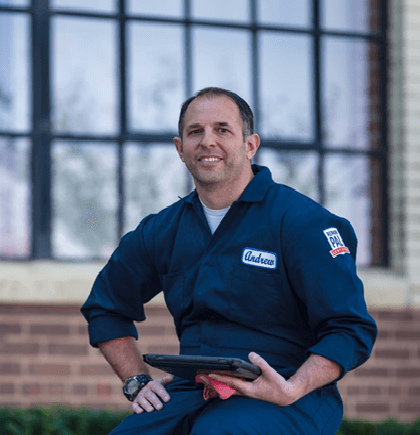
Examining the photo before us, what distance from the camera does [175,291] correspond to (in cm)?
266

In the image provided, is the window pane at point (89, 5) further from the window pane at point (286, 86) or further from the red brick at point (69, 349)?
the red brick at point (69, 349)

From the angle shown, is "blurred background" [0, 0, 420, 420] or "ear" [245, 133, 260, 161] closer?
"ear" [245, 133, 260, 161]

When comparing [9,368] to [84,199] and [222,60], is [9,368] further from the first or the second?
[222,60]

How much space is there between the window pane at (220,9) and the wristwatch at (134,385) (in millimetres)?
3711

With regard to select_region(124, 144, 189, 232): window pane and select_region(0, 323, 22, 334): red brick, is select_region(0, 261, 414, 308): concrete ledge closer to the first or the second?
select_region(0, 323, 22, 334): red brick

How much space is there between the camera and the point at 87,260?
5.35m

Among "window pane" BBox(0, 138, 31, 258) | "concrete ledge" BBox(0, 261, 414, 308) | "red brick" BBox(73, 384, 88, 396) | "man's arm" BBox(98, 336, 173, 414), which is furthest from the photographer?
"window pane" BBox(0, 138, 31, 258)

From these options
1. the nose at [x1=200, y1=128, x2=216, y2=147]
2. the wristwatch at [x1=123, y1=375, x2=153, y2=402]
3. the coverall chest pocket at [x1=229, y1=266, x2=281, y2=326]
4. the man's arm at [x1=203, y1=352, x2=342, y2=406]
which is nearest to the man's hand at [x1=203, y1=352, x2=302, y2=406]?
the man's arm at [x1=203, y1=352, x2=342, y2=406]

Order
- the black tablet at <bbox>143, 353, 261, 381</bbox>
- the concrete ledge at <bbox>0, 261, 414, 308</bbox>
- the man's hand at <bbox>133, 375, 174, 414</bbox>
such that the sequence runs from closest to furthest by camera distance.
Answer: the black tablet at <bbox>143, 353, 261, 381</bbox>, the man's hand at <bbox>133, 375, 174, 414</bbox>, the concrete ledge at <bbox>0, 261, 414, 308</bbox>

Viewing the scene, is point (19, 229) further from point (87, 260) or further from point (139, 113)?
point (139, 113)

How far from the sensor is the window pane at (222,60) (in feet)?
18.5

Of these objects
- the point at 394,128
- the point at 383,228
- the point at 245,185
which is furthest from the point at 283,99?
the point at 245,185

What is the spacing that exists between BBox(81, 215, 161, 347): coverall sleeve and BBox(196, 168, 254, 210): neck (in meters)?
0.30

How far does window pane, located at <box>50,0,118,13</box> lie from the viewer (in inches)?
213
